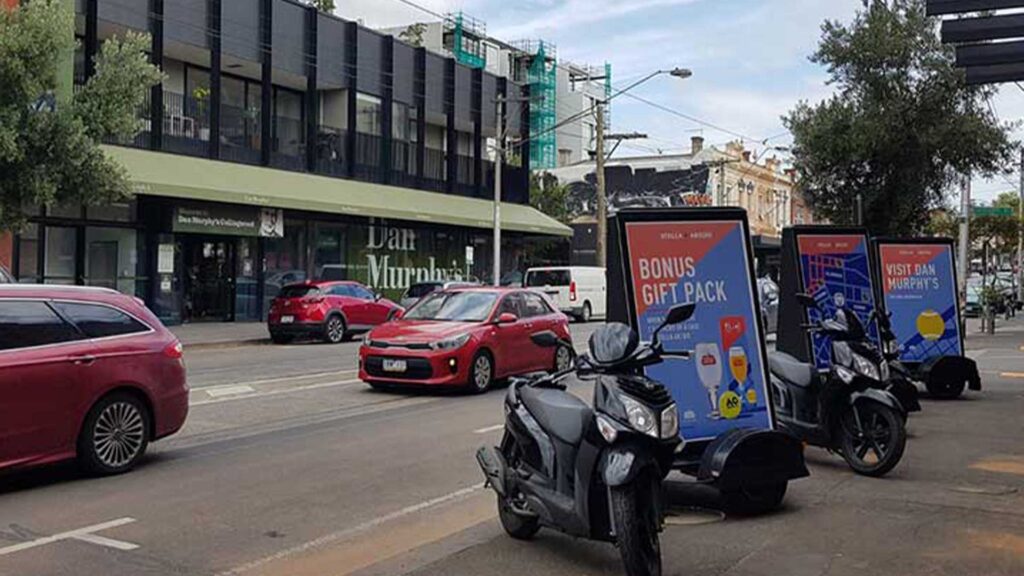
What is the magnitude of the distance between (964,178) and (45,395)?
26.5 metres

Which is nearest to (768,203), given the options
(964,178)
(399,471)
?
(964,178)

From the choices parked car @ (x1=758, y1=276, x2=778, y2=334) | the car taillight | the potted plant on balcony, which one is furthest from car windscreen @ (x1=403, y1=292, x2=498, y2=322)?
the potted plant on balcony

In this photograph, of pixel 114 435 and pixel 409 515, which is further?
pixel 114 435

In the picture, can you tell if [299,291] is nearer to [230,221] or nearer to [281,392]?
[230,221]

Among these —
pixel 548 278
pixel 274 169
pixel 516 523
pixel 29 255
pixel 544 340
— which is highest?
pixel 274 169

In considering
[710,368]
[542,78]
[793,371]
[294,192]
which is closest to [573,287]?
[294,192]

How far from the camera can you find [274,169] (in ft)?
99.0

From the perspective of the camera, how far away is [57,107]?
18.3 meters

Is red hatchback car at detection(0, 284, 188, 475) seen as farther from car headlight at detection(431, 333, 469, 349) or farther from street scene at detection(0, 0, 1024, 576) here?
car headlight at detection(431, 333, 469, 349)

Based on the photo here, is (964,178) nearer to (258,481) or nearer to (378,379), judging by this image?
(378,379)

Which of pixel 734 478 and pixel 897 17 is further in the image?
pixel 897 17

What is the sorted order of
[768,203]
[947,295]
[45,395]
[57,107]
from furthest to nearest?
[768,203]
[57,107]
[947,295]
[45,395]

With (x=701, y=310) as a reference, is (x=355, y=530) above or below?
below

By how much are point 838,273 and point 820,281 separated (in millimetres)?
427
